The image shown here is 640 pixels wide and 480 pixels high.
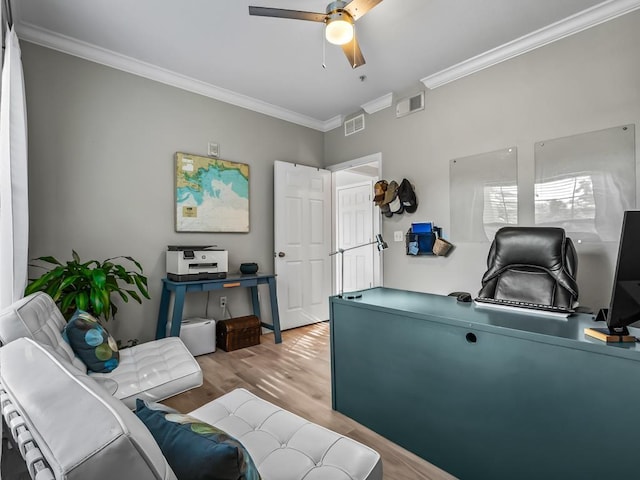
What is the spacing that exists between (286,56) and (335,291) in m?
3.18

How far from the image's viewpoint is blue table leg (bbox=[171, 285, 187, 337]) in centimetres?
293

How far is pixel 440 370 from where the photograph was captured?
1574 millimetres

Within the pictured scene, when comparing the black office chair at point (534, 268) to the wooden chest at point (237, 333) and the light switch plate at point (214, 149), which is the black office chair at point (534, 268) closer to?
the wooden chest at point (237, 333)

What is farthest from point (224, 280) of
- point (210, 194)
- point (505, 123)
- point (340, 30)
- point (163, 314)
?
point (505, 123)

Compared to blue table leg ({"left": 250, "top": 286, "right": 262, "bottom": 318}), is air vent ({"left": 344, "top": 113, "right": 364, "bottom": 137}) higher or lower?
higher

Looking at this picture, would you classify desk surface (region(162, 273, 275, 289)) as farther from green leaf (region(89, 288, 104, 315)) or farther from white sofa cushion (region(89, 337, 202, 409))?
white sofa cushion (region(89, 337, 202, 409))

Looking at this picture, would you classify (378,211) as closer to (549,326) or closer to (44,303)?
(549,326)

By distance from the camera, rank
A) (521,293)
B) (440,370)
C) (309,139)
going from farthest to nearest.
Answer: (309,139) → (521,293) → (440,370)

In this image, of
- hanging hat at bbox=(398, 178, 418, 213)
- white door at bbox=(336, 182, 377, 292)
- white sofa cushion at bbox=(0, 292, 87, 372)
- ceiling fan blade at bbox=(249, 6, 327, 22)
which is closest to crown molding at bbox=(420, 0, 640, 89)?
hanging hat at bbox=(398, 178, 418, 213)

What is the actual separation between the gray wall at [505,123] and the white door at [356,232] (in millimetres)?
1175

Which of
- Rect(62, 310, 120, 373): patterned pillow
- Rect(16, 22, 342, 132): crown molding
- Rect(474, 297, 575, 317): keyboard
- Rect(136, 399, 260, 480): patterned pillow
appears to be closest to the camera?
Rect(136, 399, 260, 480): patterned pillow

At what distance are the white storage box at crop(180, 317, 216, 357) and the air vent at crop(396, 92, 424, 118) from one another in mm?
3159

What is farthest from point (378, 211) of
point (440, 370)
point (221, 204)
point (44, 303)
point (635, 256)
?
point (44, 303)

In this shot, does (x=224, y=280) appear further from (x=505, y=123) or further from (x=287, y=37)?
(x=505, y=123)
